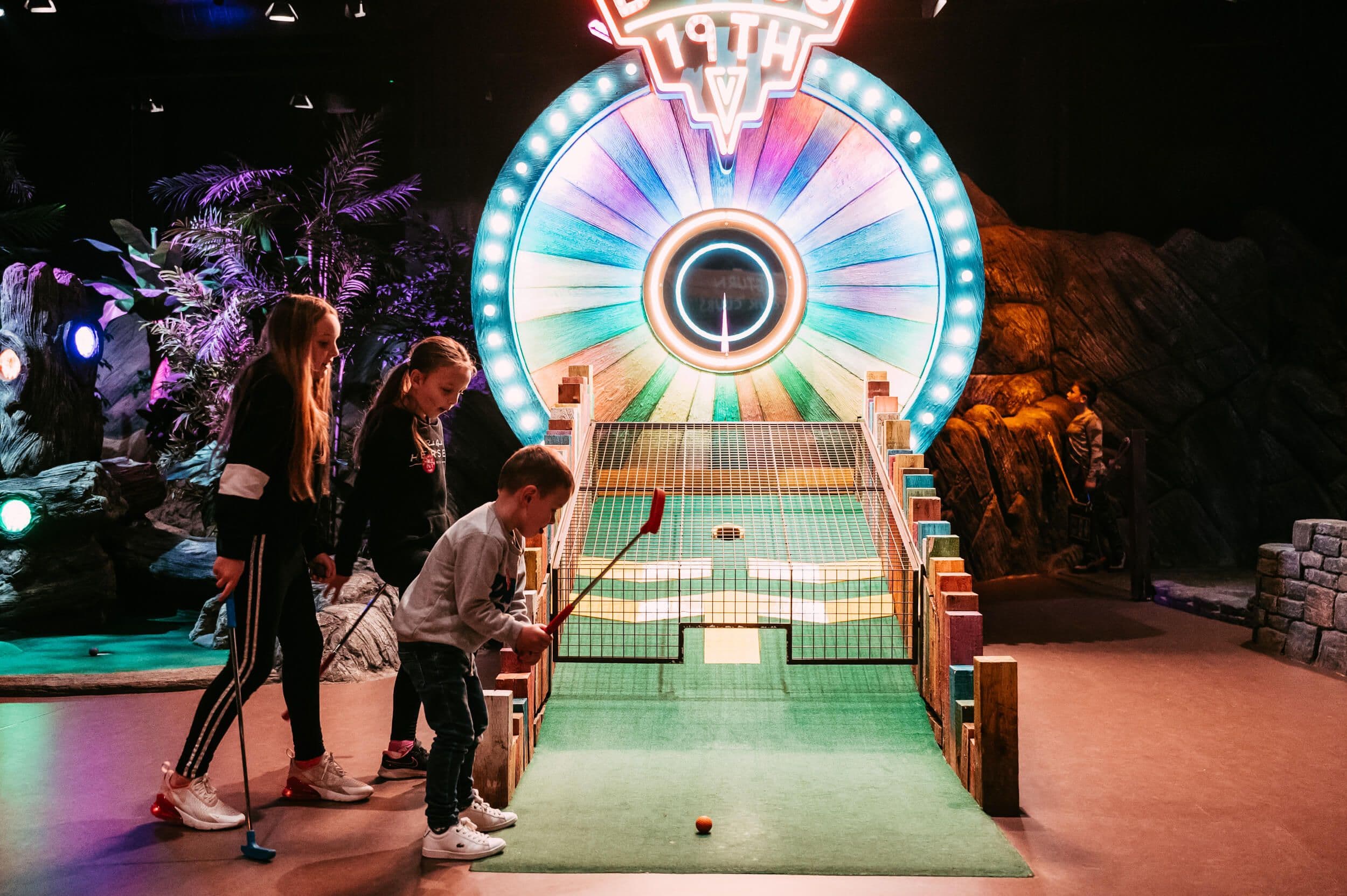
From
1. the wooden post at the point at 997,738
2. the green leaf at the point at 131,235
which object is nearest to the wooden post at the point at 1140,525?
the wooden post at the point at 997,738

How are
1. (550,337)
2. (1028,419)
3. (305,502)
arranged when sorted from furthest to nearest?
(1028,419) → (550,337) → (305,502)

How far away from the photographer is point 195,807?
3125 millimetres

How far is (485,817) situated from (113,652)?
397 centimetres

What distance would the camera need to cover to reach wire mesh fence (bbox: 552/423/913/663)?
4379mm

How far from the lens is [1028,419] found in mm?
8781

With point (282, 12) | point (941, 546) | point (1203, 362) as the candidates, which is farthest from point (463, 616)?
point (1203, 362)

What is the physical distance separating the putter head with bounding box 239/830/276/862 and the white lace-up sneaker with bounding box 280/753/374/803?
455 mm

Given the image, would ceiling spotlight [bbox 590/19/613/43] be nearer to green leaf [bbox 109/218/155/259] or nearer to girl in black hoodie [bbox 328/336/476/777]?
green leaf [bbox 109/218/155/259]

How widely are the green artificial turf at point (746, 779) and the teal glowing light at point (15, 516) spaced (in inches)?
168

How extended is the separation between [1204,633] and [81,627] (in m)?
6.94

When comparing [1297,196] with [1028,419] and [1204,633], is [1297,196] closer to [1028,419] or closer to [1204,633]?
[1028,419]

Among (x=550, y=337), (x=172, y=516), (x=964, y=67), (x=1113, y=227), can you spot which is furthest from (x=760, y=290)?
(x=172, y=516)

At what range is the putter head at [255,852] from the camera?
2889 millimetres

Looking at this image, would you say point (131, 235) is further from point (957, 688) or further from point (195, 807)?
point (957, 688)
